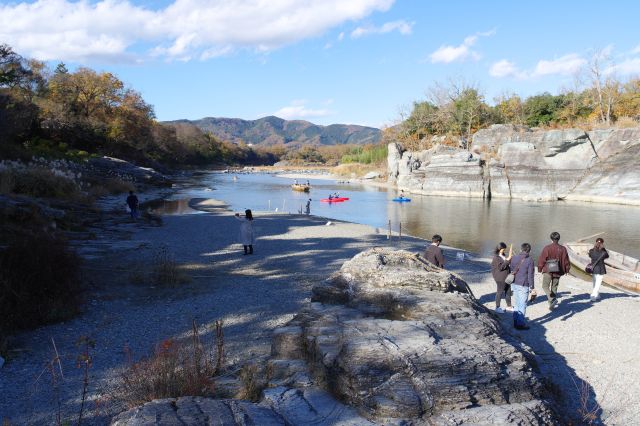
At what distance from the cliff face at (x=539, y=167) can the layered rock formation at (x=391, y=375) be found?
4470cm

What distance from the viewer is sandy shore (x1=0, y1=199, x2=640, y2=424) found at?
5.91m

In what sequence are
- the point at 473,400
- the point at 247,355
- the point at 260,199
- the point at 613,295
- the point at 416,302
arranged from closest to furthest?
the point at 473,400 < the point at 416,302 < the point at 247,355 < the point at 613,295 < the point at 260,199

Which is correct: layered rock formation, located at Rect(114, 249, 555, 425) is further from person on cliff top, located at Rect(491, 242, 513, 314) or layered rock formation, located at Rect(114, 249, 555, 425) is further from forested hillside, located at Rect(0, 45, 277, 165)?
forested hillside, located at Rect(0, 45, 277, 165)

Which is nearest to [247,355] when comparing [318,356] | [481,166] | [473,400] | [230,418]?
[318,356]

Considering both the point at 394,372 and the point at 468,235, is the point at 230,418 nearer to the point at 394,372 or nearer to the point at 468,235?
the point at 394,372

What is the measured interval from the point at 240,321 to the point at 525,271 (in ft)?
18.4

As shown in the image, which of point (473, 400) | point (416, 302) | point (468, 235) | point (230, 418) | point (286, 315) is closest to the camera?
point (230, 418)

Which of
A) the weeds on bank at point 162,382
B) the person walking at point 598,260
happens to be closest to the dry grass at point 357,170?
the person walking at point 598,260

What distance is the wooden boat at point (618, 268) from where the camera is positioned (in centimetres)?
1452

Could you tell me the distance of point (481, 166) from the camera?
5253cm

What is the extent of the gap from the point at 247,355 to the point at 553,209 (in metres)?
38.6

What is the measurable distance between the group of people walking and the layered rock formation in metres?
2.54

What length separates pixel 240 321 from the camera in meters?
8.65

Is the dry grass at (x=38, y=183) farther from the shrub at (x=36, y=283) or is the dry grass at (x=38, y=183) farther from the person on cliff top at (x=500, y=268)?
the person on cliff top at (x=500, y=268)
